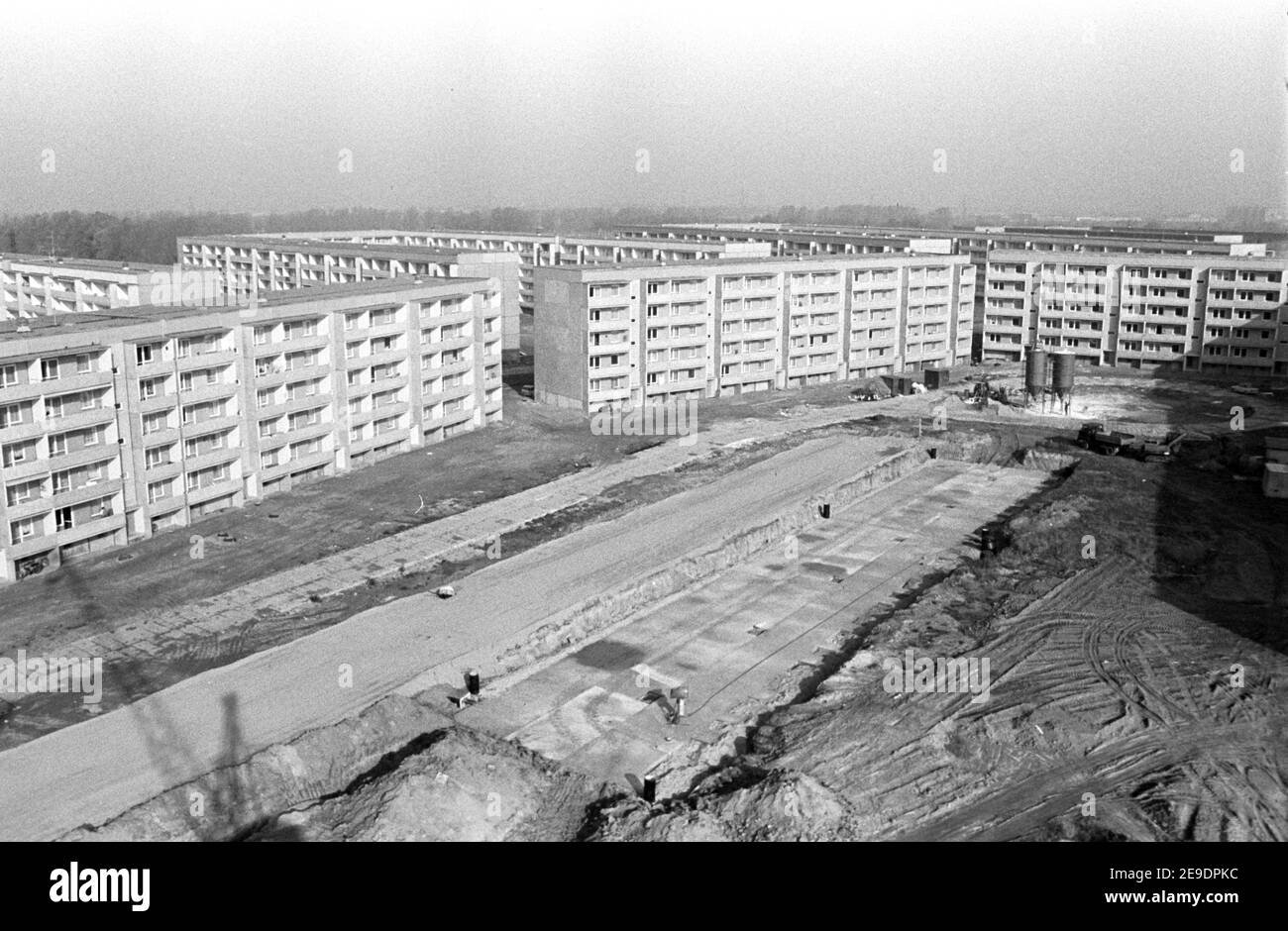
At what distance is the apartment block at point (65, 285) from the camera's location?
5197cm

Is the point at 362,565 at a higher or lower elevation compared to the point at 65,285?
lower

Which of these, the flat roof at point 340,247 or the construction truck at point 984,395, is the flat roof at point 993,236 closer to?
the construction truck at point 984,395

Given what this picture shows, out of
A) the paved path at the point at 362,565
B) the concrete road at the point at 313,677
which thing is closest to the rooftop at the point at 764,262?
the paved path at the point at 362,565

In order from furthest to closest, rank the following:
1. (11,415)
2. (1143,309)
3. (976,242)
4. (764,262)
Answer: (976,242) < (1143,309) < (764,262) < (11,415)

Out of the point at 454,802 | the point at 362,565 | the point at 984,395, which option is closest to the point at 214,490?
the point at 362,565

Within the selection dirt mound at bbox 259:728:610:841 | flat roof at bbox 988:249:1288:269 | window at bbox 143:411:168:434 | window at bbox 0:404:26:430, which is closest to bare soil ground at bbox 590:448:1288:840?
dirt mound at bbox 259:728:610:841

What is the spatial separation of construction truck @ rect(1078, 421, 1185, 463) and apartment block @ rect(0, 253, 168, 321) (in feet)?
137

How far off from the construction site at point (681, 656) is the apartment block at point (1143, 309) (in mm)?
22374

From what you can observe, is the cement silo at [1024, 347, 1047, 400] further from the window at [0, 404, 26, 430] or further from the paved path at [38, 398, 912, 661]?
the window at [0, 404, 26, 430]

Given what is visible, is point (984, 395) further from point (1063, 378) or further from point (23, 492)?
point (23, 492)

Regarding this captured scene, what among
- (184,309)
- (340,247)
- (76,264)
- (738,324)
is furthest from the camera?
(340,247)

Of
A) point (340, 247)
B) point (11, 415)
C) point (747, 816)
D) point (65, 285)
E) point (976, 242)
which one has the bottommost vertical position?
point (747, 816)

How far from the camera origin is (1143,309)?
59531 mm

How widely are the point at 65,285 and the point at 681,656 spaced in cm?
4641
